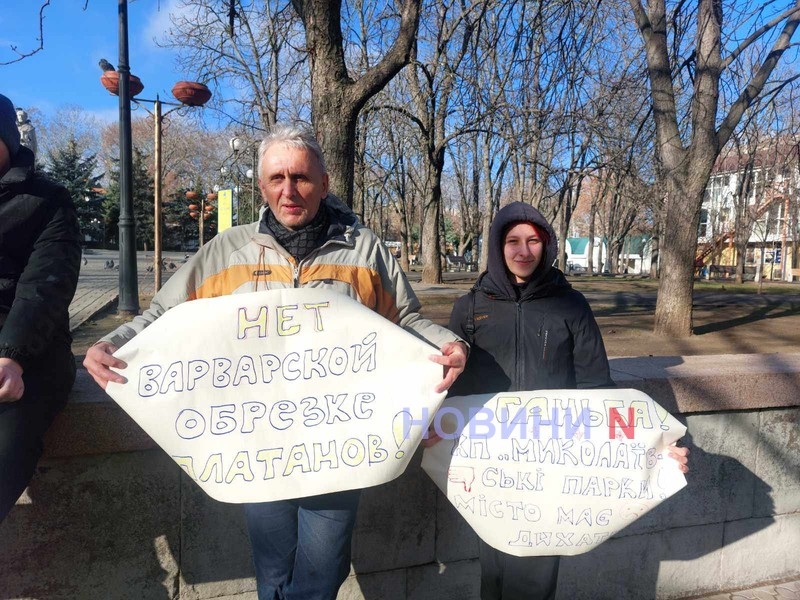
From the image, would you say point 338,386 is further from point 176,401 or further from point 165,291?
point 165,291

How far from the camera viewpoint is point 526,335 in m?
2.20

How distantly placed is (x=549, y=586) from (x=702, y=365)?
158 cm

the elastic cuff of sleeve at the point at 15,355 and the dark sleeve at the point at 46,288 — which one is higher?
the dark sleeve at the point at 46,288

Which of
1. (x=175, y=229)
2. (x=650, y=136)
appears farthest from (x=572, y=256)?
(x=650, y=136)

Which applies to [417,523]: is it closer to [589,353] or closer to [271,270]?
[589,353]

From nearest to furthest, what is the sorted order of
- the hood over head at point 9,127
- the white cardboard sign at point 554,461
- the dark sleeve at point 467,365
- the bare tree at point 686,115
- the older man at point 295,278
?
1. the hood over head at point 9,127
2. the older man at point 295,278
3. the white cardboard sign at point 554,461
4. the dark sleeve at point 467,365
5. the bare tree at point 686,115

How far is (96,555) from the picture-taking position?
7.34 feet

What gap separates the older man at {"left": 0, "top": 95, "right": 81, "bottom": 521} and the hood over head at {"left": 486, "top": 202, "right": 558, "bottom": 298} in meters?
1.47

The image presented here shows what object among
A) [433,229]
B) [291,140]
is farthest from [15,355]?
[433,229]

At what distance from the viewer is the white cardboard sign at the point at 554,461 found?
7.05ft

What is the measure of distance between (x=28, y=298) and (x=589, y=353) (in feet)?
6.19

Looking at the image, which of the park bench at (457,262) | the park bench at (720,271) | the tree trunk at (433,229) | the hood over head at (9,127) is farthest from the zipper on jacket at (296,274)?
the park bench at (720,271)

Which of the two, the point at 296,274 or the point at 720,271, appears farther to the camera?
the point at 720,271

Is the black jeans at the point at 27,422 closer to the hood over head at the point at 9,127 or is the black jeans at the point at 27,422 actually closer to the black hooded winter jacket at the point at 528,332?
the hood over head at the point at 9,127
